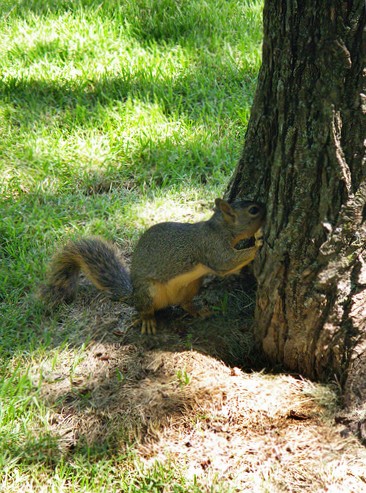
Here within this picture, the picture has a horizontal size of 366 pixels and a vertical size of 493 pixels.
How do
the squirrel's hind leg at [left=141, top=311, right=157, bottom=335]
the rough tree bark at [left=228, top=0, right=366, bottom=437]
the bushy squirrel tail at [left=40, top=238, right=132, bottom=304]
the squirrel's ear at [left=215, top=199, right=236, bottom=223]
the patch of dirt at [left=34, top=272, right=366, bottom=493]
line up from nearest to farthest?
the rough tree bark at [left=228, top=0, right=366, bottom=437], the patch of dirt at [left=34, top=272, right=366, bottom=493], the squirrel's ear at [left=215, top=199, right=236, bottom=223], the squirrel's hind leg at [left=141, top=311, right=157, bottom=335], the bushy squirrel tail at [left=40, top=238, right=132, bottom=304]

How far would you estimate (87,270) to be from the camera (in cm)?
308

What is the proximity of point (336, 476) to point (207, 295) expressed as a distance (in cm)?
108

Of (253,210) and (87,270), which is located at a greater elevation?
(253,210)

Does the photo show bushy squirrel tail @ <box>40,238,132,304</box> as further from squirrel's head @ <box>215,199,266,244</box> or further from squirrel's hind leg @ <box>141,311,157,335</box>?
squirrel's head @ <box>215,199,266,244</box>

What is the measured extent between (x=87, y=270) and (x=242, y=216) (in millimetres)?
772

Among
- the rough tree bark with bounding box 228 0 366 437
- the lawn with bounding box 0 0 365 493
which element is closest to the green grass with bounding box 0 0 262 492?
the lawn with bounding box 0 0 365 493

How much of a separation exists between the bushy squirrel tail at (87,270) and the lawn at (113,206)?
0.08 meters

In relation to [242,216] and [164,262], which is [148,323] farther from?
[242,216]

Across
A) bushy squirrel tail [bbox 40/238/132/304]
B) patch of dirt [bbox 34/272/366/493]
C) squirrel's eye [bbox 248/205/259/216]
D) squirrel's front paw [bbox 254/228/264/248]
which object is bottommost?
patch of dirt [bbox 34/272/366/493]

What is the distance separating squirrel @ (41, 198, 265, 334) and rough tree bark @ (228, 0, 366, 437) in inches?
8.9

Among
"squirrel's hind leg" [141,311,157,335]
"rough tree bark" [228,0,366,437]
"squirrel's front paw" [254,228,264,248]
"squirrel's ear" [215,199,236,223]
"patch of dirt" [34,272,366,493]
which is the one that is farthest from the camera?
"squirrel's hind leg" [141,311,157,335]

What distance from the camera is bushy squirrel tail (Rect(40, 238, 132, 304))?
3.04 meters

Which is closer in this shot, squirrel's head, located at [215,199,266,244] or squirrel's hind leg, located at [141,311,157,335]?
squirrel's head, located at [215,199,266,244]

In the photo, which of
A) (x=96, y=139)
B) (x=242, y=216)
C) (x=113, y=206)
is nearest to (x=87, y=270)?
(x=113, y=206)
